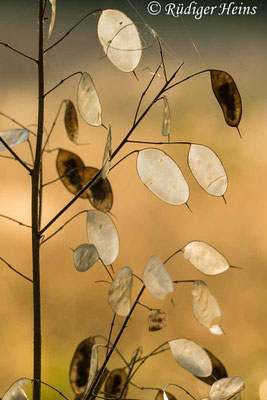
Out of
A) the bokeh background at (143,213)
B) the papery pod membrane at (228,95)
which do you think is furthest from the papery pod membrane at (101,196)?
the bokeh background at (143,213)

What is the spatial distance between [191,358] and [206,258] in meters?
0.08

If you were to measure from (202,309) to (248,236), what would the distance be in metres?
0.58

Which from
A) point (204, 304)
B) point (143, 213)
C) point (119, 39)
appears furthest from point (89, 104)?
point (143, 213)

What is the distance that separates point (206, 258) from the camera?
451 mm

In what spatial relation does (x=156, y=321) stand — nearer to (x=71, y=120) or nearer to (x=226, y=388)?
(x=226, y=388)

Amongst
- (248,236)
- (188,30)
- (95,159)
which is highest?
(188,30)

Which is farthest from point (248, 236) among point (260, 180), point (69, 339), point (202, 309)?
point (202, 309)

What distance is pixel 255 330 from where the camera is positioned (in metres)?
0.96

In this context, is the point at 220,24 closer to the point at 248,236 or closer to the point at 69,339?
the point at 248,236

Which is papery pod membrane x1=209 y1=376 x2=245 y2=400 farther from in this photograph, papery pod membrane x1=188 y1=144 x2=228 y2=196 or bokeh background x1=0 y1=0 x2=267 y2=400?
bokeh background x1=0 y1=0 x2=267 y2=400

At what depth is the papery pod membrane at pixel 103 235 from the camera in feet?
1.47

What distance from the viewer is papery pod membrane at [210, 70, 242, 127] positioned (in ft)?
1.40

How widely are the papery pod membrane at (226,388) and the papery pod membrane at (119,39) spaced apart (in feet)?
0.77

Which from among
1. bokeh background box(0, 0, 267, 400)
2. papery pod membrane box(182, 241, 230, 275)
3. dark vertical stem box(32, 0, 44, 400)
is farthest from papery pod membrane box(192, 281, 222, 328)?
bokeh background box(0, 0, 267, 400)
